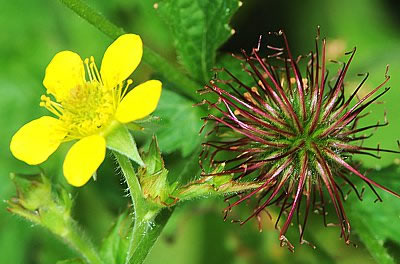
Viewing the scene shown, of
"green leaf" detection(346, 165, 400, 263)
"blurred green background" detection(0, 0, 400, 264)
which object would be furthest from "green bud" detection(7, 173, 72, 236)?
"green leaf" detection(346, 165, 400, 263)

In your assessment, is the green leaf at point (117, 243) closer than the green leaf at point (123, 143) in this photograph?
No

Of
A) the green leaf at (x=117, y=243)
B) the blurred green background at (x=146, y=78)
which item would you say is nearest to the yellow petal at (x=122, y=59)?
the green leaf at (x=117, y=243)

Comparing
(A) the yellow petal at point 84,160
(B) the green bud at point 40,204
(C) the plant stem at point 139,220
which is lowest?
(B) the green bud at point 40,204

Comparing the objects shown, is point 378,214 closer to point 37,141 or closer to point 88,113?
point 88,113

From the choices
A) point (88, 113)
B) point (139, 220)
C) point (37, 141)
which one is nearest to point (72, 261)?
point (139, 220)

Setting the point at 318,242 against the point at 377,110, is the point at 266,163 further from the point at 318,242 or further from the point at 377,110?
the point at 377,110

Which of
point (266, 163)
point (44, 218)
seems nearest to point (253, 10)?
point (266, 163)

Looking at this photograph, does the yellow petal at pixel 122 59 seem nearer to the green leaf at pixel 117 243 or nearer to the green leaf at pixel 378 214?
the green leaf at pixel 117 243

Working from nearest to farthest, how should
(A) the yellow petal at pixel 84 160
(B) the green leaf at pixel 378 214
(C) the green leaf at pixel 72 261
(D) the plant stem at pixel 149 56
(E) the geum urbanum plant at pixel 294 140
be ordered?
(A) the yellow petal at pixel 84 160, (E) the geum urbanum plant at pixel 294 140, (C) the green leaf at pixel 72 261, (D) the plant stem at pixel 149 56, (B) the green leaf at pixel 378 214
